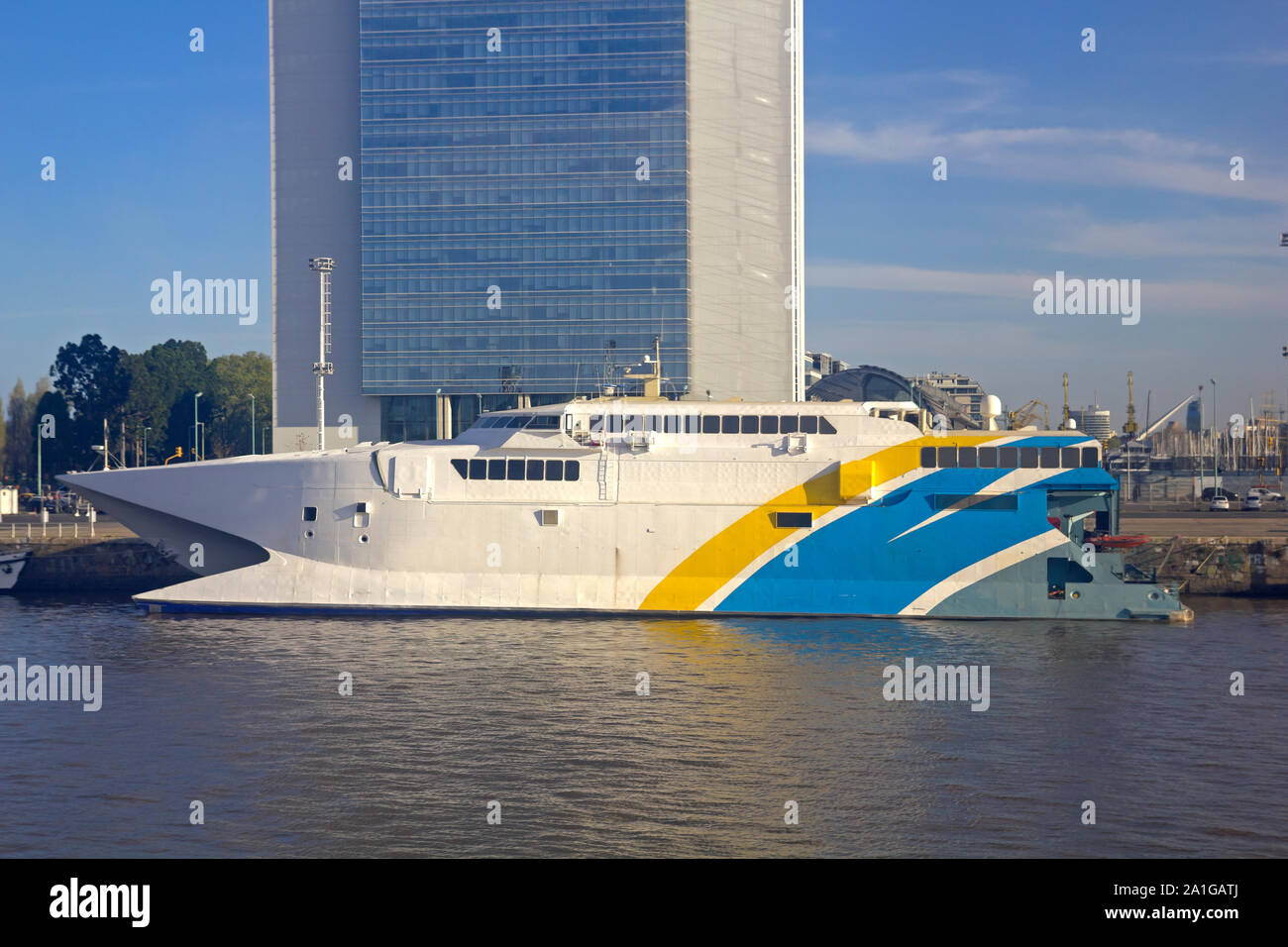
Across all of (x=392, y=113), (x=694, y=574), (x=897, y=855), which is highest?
(x=392, y=113)

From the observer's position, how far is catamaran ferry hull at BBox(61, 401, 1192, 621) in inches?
1608

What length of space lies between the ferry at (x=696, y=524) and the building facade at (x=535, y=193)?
44.7 m

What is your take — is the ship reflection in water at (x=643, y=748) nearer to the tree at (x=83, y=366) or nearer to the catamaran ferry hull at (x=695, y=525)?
the catamaran ferry hull at (x=695, y=525)

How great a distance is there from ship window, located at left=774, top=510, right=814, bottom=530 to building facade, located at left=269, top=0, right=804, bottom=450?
46.2 metres

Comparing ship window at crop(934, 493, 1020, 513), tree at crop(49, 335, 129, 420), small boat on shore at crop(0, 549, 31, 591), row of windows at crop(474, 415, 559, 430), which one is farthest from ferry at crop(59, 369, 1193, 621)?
tree at crop(49, 335, 129, 420)

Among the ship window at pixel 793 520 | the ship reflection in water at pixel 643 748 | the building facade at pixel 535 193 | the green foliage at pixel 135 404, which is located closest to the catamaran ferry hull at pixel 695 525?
the ship window at pixel 793 520

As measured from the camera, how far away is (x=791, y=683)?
30.4 meters

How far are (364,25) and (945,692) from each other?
7815cm

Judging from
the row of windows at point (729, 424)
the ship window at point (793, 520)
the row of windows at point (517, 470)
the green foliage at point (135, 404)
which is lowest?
the ship window at point (793, 520)

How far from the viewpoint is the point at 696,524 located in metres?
41.0

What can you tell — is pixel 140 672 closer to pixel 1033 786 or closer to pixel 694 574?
pixel 694 574

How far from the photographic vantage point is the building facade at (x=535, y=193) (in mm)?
87875
